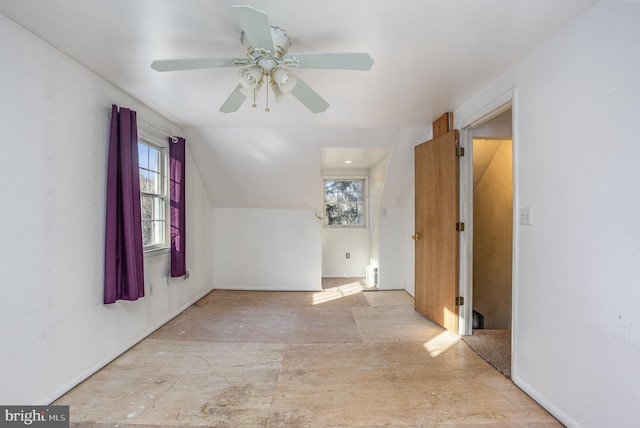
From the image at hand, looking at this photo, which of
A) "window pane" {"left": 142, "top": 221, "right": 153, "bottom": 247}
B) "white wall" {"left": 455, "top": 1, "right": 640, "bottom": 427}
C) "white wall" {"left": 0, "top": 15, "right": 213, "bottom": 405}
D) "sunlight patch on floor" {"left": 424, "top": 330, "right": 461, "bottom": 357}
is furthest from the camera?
"window pane" {"left": 142, "top": 221, "right": 153, "bottom": 247}

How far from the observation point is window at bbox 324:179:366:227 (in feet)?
17.3

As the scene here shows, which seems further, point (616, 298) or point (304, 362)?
point (304, 362)

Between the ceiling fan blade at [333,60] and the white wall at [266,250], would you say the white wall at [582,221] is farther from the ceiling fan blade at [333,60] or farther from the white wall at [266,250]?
the white wall at [266,250]

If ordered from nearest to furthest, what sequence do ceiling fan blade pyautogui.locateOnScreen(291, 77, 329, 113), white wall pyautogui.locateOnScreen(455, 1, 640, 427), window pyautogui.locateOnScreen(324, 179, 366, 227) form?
white wall pyautogui.locateOnScreen(455, 1, 640, 427)
ceiling fan blade pyautogui.locateOnScreen(291, 77, 329, 113)
window pyautogui.locateOnScreen(324, 179, 366, 227)

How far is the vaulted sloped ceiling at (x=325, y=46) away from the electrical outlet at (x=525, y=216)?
102cm

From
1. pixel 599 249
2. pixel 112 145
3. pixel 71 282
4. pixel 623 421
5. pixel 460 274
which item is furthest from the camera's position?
pixel 460 274

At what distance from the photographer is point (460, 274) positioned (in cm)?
266

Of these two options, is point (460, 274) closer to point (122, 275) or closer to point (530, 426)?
point (530, 426)

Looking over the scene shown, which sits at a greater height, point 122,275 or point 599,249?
point 599,249

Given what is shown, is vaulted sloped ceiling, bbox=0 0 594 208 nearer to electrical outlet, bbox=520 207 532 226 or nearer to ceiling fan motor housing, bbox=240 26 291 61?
ceiling fan motor housing, bbox=240 26 291 61

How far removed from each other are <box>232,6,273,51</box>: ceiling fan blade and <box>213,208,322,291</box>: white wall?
120 inches

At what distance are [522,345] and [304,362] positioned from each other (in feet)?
5.13

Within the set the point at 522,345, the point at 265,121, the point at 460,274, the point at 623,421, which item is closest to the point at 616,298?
the point at 623,421

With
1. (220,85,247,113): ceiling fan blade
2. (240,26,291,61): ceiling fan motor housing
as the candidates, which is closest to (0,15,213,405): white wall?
(220,85,247,113): ceiling fan blade
